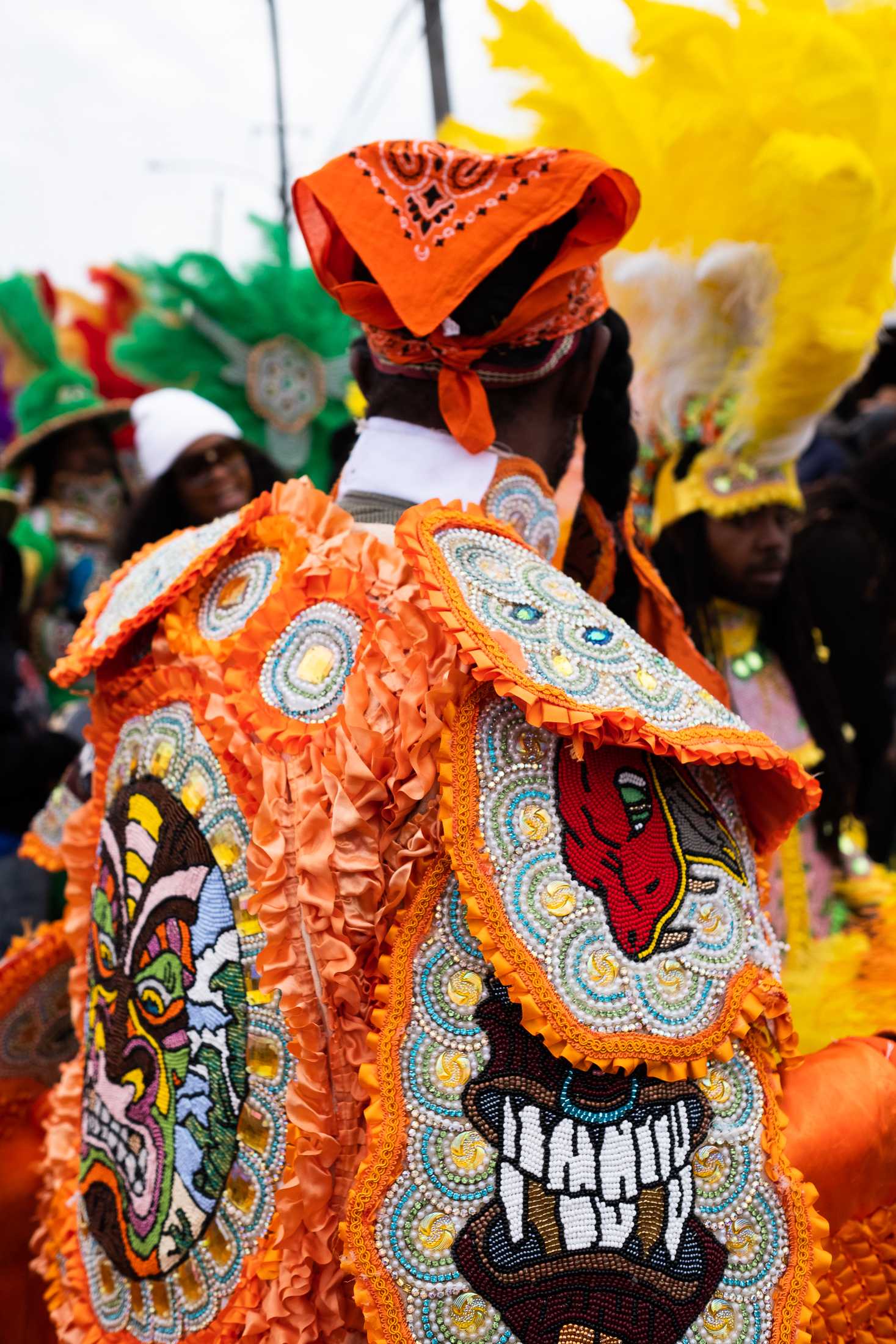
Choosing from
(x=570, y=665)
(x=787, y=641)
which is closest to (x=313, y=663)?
(x=570, y=665)

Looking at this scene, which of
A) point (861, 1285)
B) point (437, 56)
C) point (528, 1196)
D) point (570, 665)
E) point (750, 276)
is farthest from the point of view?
point (437, 56)

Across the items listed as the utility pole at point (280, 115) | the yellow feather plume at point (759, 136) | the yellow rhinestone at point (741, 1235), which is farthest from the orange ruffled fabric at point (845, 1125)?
the utility pole at point (280, 115)

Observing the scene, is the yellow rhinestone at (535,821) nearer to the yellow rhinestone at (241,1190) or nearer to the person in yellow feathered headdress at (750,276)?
the yellow rhinestone at (241,1190)

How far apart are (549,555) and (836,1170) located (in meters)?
0.78

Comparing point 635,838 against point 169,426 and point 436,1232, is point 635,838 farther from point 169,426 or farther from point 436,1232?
point 169,426

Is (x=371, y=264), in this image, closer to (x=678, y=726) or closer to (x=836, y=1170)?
(x=678, y=726)

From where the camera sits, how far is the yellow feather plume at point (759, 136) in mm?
2547

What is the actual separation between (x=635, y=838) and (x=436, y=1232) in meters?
0.40

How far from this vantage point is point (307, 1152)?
116cm

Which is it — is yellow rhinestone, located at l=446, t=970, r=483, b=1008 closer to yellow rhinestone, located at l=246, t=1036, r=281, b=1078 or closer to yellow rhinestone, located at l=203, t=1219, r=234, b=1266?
yellow rhinestone, located at l=246, t=1036, r=281, b=1078

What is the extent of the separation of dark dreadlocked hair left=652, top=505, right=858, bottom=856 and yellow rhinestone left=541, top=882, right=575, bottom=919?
219cm

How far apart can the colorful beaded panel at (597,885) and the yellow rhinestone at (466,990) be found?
6 centimetres

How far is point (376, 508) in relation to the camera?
4.87ft

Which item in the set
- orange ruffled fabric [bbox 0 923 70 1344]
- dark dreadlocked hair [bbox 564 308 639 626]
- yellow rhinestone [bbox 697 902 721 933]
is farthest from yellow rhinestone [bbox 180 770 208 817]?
dark dreadlocked hair [bbox 564 308 639 626]
